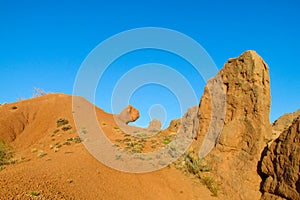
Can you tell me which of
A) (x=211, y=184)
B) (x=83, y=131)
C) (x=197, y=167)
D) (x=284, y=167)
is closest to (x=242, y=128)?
(x=197, y=167)

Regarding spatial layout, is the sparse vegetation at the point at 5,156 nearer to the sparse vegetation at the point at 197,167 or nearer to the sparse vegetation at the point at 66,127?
the sparse vegetation at the point at 66,127

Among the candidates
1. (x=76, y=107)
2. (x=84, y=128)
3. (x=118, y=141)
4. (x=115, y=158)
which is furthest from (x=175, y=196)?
(x=76, y=107)

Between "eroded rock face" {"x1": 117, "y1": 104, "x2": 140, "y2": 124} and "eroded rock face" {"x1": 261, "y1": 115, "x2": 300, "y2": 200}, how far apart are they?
33394mm

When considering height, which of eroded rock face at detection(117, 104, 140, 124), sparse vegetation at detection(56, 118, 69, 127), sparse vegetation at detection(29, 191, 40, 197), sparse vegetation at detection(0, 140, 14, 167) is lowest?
sparse vegetation at detection(29, 191, 40, 197)

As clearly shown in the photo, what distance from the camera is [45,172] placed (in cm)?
1105

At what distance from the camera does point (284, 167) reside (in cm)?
925

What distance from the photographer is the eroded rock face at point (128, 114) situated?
43.3 m

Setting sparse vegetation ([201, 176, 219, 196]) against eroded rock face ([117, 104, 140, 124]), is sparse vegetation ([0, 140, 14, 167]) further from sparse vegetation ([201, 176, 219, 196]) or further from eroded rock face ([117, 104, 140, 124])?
eroded rock face ([117, 104, 140, 124])

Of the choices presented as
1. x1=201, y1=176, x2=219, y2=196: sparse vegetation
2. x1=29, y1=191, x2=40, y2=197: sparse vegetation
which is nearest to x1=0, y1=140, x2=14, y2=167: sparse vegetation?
x1=29, y1=191, x2=40, y2=197: sparse vegetation

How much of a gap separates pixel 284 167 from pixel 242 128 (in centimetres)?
338

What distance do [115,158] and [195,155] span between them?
462cm

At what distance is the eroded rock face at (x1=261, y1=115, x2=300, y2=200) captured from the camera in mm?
8664

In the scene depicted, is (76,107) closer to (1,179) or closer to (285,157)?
(1,179)

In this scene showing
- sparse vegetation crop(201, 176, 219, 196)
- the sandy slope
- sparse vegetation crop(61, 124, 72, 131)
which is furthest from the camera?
sparse vegetation crop(61, 124, 72, 131)
